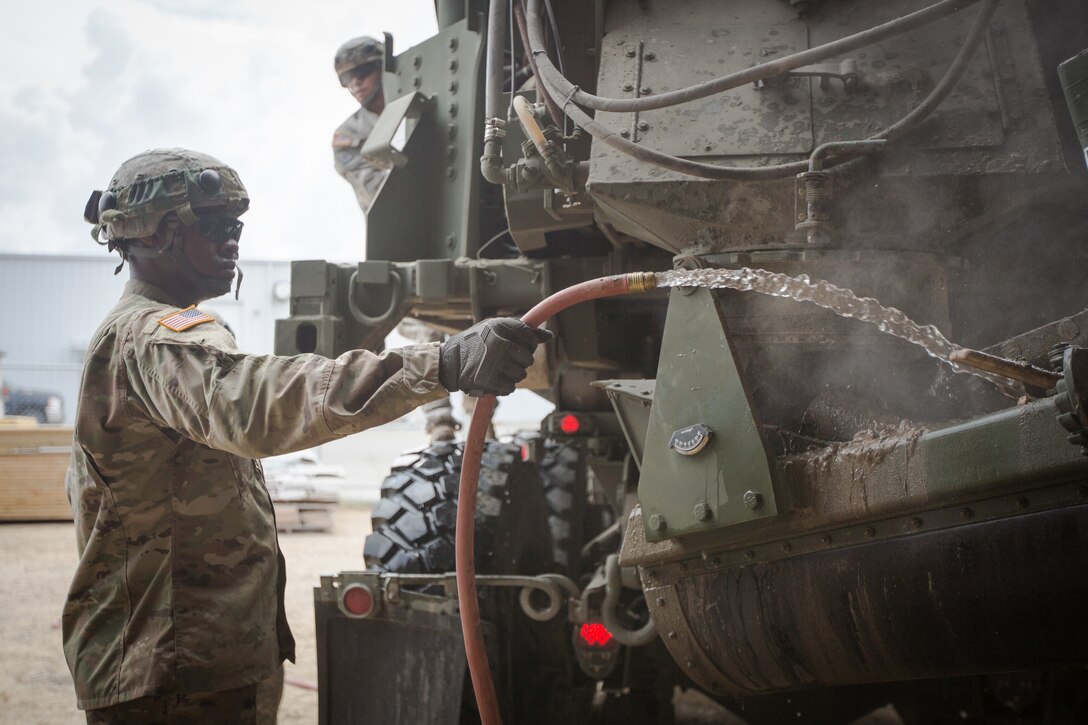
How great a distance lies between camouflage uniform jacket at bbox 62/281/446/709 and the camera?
7.48 ft

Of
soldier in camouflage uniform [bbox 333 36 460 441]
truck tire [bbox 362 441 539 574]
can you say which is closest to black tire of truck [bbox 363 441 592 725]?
truck tire [bbox 362 441 539 574]

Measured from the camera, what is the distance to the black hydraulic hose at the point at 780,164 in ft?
8.03

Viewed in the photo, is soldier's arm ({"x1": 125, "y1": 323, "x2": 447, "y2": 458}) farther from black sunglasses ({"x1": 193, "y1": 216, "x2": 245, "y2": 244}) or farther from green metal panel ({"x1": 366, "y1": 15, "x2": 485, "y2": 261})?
green metal panel ({"x1": 366, "y1": 15, "x2": 485, "y2": 261})

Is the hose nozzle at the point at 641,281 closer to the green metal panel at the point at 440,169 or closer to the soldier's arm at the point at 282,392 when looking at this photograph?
the soldier's arm at the point at 282,392

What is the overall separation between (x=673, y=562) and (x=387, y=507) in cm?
161

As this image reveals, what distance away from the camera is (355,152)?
648cm

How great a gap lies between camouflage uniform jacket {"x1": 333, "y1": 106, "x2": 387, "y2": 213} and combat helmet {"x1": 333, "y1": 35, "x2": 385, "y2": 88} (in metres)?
0.33

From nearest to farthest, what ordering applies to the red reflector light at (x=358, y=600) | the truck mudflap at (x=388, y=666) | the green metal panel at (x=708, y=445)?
the green metal panel at (x=708, y=445), the truck mudflap at (x=388, y=666), the red reflector light at (x=358, y=600)

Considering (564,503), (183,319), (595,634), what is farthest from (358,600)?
(183,319)

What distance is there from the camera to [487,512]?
151 inches

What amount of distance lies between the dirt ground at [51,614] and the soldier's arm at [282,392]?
244 cm

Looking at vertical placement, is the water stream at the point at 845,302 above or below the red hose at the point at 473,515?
above

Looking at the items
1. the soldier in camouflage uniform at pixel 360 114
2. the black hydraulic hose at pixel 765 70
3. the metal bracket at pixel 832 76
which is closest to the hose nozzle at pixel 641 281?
the black hydraulic hose at pixel 765 70

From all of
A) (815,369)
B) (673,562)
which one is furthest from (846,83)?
(673,562)
